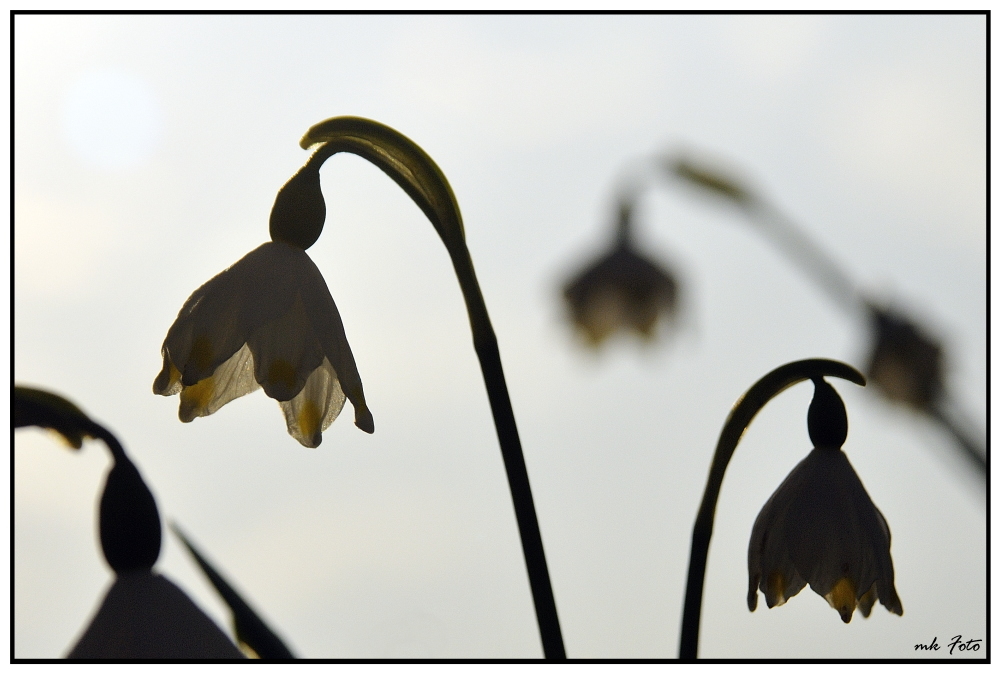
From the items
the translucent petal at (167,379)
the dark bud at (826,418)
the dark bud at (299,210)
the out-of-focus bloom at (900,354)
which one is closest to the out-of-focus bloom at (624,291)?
the out-of-focus bloom at (900,354)

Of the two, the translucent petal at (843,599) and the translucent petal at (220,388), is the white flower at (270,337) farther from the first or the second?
the translucent petal at (843,599)

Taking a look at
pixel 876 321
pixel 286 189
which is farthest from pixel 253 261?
pixel 876 321

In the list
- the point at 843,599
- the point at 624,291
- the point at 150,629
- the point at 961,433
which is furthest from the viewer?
the point at 624,291

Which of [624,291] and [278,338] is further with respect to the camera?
[624,291]

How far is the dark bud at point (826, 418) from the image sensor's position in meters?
1.02

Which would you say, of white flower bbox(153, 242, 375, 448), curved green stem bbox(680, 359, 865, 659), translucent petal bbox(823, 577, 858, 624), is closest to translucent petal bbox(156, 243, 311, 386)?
white flower bbox(153, 242, 375, 448)

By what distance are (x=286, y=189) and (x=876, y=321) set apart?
169 cm

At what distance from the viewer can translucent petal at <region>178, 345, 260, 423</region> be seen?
98 cm

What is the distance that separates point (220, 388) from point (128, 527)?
0.56 ft

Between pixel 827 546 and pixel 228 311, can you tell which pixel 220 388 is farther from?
pixel 827 546

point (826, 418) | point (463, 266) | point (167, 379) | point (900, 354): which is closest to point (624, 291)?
point (900, 354)

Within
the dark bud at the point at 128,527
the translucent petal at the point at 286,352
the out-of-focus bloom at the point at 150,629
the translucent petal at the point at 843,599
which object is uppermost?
the translucent petal at the point at 286,352

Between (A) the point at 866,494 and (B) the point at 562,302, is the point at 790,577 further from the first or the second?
(B) the point at 562,302

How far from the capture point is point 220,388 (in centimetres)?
100
